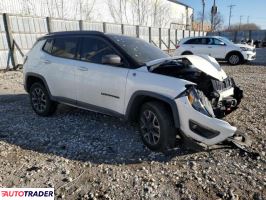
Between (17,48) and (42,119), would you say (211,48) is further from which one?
(42,119)

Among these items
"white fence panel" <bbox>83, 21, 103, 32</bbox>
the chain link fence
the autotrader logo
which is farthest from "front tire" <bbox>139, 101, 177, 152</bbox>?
"white fence panel" <bbox>83, 21, 103, 32</bbox>

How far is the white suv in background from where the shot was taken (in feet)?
51.5

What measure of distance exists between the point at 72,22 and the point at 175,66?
1387 cm

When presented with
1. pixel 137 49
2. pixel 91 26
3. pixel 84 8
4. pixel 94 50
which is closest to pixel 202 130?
pixel 137 49

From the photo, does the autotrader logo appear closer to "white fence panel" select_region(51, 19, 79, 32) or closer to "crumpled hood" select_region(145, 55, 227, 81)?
"crumpled hood" select_region(145, 55, 227, 81)

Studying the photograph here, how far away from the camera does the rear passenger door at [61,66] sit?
5.28 metres

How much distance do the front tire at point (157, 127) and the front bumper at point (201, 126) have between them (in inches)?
8.9

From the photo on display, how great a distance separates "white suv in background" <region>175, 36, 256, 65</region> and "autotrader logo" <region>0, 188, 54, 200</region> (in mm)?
14381

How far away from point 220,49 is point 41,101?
40.1 ft

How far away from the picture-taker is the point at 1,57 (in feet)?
42.6

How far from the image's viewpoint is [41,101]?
6035mm

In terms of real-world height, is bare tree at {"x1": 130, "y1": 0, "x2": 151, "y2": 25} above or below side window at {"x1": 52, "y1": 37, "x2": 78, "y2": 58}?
above

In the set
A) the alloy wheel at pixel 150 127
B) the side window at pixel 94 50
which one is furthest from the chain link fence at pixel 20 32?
the alloy wheel at pixel 150 127

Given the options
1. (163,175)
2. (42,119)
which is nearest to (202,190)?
(163,175)
